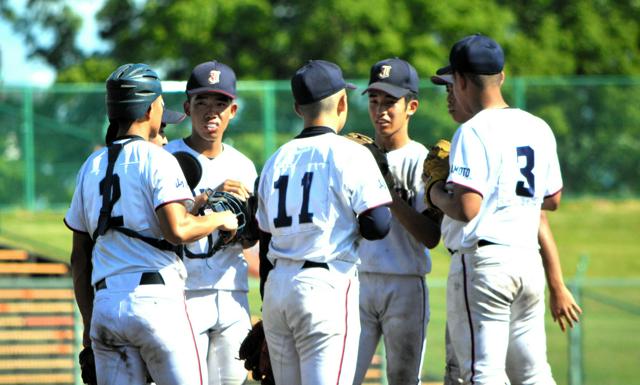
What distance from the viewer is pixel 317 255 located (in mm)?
5805

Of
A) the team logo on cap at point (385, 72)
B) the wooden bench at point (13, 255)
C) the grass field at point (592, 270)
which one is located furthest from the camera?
the wooden bench at point (13, 255)

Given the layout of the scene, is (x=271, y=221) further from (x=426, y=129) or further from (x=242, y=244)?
(x=426, y=129)

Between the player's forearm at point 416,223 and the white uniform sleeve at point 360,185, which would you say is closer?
the white uniform sleeve at point 360,185

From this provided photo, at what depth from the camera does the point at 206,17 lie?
97.8 feet

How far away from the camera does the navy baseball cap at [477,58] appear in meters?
6.18

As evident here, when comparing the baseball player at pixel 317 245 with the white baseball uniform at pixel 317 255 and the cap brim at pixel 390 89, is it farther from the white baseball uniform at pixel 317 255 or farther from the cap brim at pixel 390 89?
A: the cap brim at pixel 390 89

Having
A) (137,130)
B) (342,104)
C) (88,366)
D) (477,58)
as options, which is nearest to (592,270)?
(477,58)

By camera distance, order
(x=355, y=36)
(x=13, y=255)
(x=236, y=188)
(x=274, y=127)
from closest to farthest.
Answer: (x=236, y=188) → (x=13, y=255) → (x=274, y=127) → (x=355, y=36)

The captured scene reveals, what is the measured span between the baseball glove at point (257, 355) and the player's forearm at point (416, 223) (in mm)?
1090

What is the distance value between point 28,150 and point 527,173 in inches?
653

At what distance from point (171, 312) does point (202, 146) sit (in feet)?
5.47

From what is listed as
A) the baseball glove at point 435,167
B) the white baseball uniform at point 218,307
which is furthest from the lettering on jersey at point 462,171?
the white baseball uniform at point 218,307

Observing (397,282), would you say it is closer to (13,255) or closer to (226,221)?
(226,221)

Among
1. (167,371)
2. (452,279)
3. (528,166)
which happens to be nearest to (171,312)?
(167,371)
